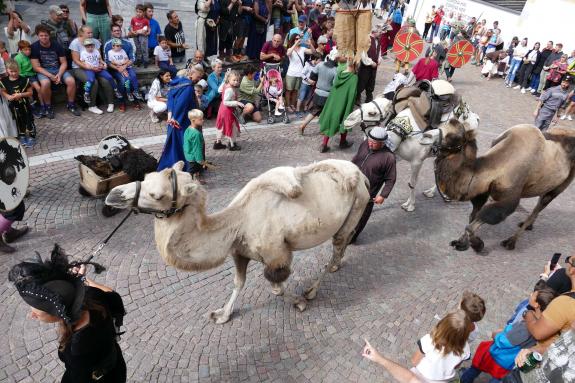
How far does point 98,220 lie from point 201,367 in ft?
10.5

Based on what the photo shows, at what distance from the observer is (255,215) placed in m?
4.22

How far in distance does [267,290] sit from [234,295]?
2.38ft

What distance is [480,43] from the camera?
21.2 meters

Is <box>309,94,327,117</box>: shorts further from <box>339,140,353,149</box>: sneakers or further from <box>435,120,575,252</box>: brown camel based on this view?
<box>435,120,575,252</box>: brown camel

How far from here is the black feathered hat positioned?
2.53 meters

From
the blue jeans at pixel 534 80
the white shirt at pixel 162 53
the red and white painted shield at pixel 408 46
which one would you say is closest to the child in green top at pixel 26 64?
the white shirt at pixel 162 53

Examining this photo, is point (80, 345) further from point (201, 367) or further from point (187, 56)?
point (187, 56)

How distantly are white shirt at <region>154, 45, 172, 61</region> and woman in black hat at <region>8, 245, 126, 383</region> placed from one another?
8742mm

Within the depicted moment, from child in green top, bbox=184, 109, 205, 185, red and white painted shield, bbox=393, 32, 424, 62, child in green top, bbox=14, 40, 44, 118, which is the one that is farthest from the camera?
red and white painted shield, bbox=393, 32, 424, 62

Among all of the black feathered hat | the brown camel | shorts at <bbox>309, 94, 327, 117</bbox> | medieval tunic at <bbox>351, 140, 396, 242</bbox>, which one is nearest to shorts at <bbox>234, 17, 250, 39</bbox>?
shorts at <bbox>309, 94, 327, 117</bbox>

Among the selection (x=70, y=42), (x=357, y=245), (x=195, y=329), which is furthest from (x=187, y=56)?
(x=195, y=329)

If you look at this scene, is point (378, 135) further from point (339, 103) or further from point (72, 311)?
point (72, 311)

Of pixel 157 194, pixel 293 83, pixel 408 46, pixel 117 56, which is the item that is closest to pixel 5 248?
pixel 157 194

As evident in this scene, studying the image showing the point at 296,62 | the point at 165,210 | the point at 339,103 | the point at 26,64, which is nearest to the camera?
the point at 165,210
